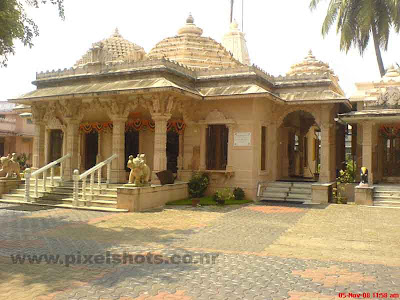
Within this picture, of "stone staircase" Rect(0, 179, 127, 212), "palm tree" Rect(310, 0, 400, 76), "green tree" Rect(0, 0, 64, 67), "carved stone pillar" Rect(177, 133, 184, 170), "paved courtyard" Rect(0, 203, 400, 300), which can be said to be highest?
"palm tree" Rect(310, 0, 400, 76)

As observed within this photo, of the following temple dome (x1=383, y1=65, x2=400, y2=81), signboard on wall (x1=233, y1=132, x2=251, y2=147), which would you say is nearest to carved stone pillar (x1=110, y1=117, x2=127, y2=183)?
signboard on wall (x1=233, y1=132, x2=251, y2=147)

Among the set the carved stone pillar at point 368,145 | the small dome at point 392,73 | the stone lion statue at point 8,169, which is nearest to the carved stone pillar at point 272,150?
the carved stone pillar at point 368,145

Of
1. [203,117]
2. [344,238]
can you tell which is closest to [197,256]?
[344,238]

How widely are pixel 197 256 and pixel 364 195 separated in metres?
10.4

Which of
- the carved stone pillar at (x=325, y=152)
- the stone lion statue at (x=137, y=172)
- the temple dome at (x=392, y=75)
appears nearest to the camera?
the stone lion statue at (x=137, y=172)

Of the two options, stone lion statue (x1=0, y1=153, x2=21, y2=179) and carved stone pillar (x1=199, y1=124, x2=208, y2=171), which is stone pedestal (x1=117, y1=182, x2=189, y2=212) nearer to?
carved stone pillar (x1=199, y1=124, x2=208, y2=171)

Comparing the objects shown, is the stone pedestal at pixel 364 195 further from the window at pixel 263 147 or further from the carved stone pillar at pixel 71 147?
the carved stone pillar at pixel 71 147

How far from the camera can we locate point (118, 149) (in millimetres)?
15656

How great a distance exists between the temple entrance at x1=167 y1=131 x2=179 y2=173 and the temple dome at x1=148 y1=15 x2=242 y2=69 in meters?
3.50

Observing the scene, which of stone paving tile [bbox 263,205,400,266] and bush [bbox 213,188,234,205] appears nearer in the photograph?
stone paving tile [bbox 263,205,400,266]

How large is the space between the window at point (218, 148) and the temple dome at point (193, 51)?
12.4ft

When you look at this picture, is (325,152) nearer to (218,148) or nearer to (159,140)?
(218,148)

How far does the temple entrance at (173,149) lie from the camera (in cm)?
1835

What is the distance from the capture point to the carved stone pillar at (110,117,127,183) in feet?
51.3
